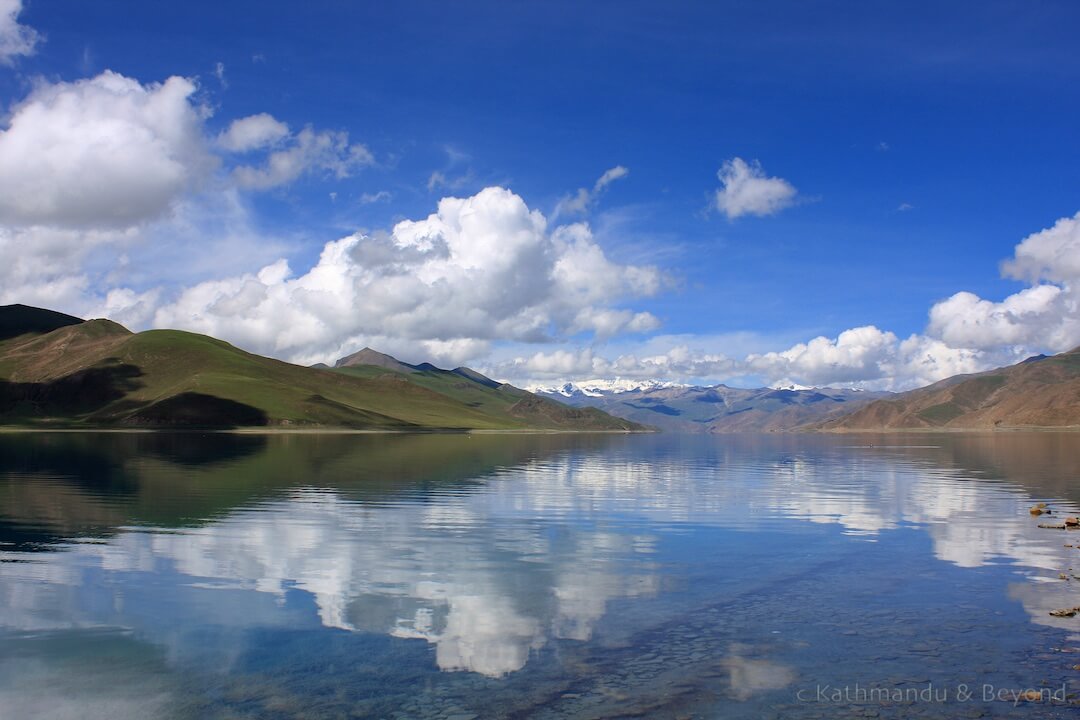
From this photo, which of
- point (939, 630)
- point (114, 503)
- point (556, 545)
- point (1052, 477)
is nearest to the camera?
point (939, 630)

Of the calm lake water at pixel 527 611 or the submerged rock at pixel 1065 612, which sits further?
the submerged rock at pixel 1065 612

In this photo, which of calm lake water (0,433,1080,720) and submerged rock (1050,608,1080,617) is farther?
submerged rock (1050,608,1080,617)

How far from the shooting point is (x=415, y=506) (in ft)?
190

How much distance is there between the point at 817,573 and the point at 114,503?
48.2 m

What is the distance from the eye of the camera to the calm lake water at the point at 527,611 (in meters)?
19.3

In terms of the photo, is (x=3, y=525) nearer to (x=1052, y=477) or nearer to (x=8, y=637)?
(x=8, y=637)

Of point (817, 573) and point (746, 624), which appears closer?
point (746, 624)

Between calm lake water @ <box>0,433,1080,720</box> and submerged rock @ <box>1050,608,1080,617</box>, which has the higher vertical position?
submerged rock @ <box>1050,608,1080,617</box>

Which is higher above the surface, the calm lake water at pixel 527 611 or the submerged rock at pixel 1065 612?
the submerged rock at pixel 1065 612

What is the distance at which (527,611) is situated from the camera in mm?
27344

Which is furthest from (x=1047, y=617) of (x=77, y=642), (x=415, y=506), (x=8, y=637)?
(x=415, y=506)

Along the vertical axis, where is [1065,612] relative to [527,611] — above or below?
above

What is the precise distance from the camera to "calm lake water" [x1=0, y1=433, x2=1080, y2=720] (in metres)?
19.3

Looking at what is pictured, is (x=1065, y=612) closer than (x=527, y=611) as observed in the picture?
Yes
